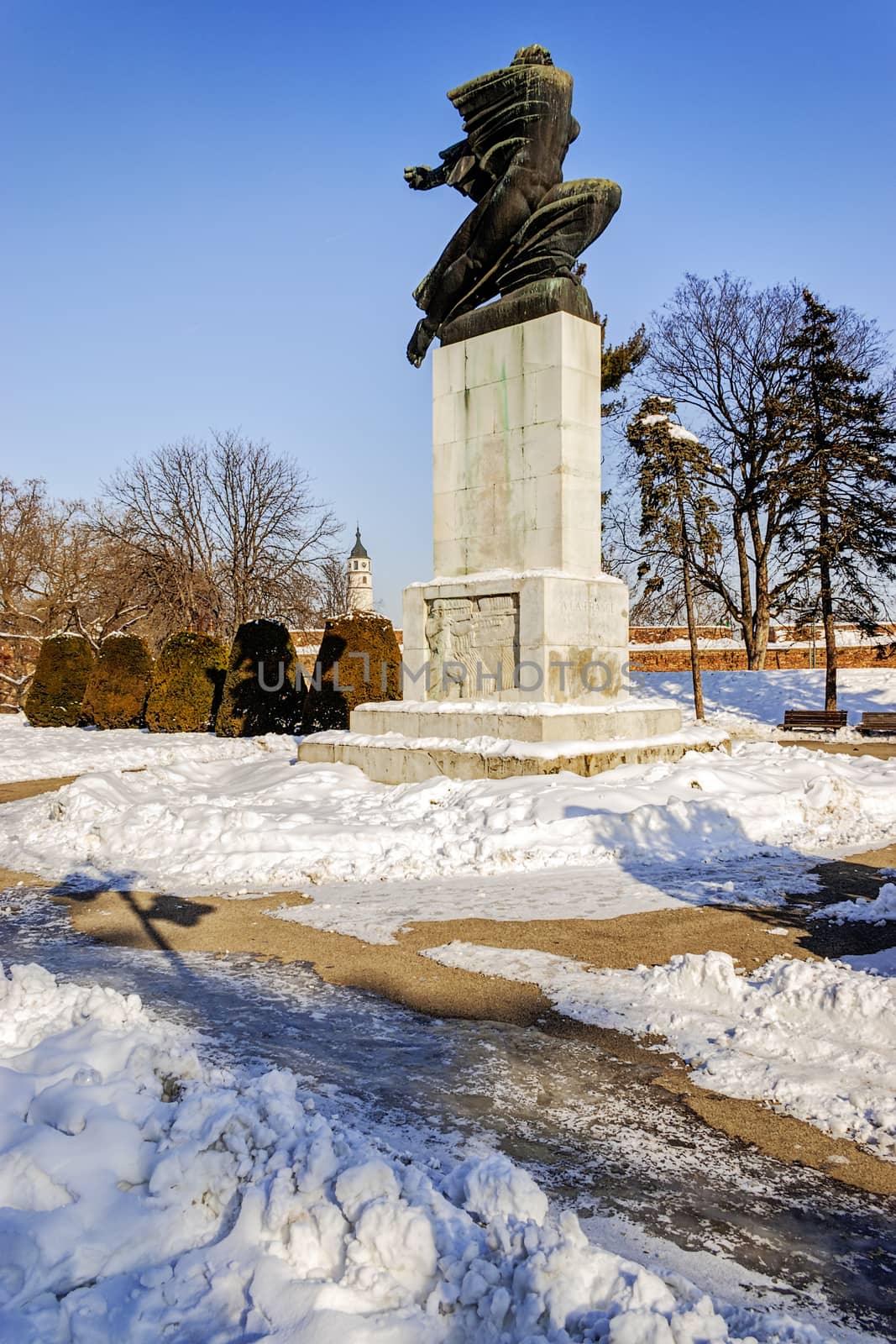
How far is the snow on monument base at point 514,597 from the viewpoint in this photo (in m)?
8.89

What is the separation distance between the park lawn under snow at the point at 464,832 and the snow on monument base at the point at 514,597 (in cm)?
60

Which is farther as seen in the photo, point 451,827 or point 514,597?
point 514,597

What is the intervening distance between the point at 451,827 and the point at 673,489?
1769cm

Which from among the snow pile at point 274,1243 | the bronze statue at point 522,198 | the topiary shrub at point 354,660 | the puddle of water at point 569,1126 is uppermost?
the bronze statue at point 522,198

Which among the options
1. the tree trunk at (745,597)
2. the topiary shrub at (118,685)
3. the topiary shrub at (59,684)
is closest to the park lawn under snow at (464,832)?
the topiary shrub at (118,685)

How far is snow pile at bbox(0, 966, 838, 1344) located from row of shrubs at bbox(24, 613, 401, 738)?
13.1m

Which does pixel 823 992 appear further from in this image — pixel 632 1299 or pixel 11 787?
pixel 11 787

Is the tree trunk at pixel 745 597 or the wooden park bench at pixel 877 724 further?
the tree trunk at pixel 745 597

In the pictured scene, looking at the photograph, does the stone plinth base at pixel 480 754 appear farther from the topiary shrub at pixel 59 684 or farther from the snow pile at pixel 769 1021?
the topiary shrub at pixel 59 684

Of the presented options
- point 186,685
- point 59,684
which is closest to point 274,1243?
point 186,685

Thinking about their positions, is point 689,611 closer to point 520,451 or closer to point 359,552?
point 520,451

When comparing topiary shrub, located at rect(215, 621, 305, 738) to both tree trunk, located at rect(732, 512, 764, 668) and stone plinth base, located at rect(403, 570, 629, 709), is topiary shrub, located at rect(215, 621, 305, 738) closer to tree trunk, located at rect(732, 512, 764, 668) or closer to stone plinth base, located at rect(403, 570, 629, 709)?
stone plinth base, located at rect(403, 570, 629, 709)

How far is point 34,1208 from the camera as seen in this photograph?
2.21 metres

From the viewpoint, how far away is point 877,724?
19266mm
